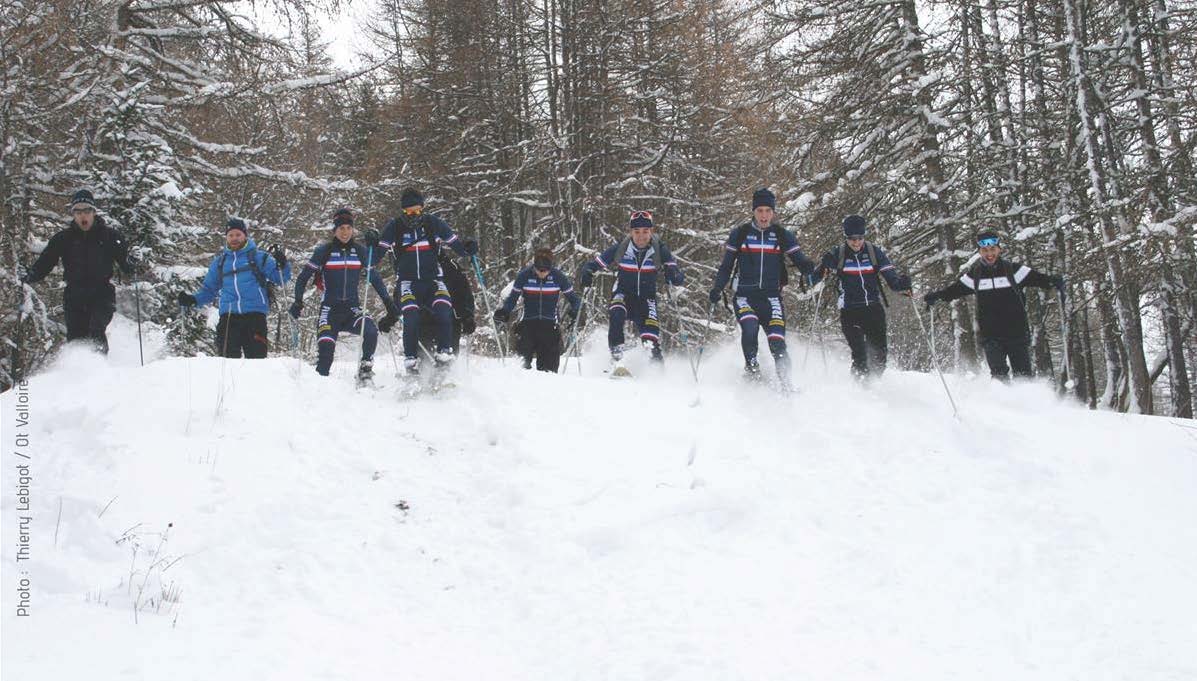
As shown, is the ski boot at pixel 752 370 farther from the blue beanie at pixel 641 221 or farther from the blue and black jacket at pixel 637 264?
the blue beanie at pixel 641 221

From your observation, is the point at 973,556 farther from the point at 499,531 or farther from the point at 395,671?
the point at 395,671

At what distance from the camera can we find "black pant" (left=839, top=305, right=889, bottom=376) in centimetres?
880

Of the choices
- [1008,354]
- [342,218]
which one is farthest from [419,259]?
[1008,354]

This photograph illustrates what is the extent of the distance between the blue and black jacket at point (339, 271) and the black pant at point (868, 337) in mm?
4946

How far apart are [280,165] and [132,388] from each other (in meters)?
15.3

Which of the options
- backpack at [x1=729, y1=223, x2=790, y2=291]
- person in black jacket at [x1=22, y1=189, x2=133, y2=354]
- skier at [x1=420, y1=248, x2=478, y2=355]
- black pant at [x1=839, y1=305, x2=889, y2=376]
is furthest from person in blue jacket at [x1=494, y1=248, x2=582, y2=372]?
person in black jacket at [x1=22, y1=189, x2=133, y2=354]

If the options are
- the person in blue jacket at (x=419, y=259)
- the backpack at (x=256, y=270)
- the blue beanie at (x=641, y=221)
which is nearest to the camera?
the person in blue jacket at (x=419, y=259)

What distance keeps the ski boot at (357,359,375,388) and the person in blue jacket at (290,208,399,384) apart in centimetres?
32

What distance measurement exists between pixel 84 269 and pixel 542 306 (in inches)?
192

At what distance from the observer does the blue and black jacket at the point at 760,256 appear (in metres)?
8.59

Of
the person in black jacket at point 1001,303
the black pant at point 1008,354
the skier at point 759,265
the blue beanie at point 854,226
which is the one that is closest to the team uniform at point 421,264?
the skier at point 759,265

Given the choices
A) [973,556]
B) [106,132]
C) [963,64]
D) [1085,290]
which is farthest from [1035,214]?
[106,132]

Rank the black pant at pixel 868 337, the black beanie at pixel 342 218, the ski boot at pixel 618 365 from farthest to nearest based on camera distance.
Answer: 1. the ski boot at pixel 618 365
2. the black pant at pixel 868 337
3. the black beanie at pixel 342 218

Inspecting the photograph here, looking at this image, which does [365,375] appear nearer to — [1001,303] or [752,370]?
[752,370]
